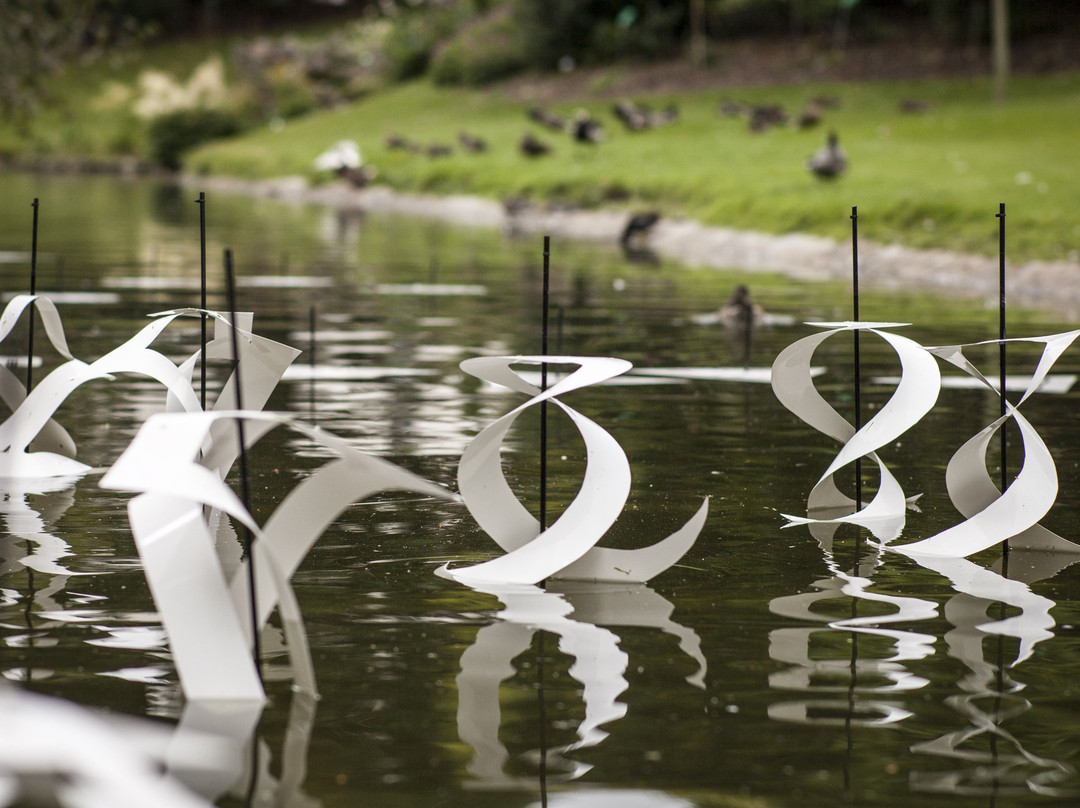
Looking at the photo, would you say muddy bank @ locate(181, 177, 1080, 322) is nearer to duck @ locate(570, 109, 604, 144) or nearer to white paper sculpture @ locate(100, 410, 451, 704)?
duck @ locate(570, 109, 604, 144)

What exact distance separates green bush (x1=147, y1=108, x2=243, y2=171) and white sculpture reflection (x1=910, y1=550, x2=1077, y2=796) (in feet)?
245

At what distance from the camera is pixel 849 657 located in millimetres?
7539

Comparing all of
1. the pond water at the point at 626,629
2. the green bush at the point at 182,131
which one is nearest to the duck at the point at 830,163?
the pond water at the point at 626,629

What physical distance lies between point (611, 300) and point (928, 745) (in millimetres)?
18850

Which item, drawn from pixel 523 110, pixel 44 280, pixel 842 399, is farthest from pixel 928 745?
pixel 523 110

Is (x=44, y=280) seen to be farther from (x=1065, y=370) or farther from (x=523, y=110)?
(x=523, y=110)

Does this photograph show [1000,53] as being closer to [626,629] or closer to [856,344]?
[856,344]

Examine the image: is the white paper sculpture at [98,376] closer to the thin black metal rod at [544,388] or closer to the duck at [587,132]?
the thin black metal rod at [544,388]

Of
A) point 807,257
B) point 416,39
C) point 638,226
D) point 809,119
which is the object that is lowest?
point 807,257

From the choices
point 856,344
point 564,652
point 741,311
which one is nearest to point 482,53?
point 741,311

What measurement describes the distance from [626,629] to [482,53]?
72.8 metres

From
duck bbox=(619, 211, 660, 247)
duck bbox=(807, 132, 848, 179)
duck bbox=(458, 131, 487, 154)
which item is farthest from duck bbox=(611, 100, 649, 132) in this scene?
duck bbox=(807, 132, 848, 179)

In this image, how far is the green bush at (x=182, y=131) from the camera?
3209 inches

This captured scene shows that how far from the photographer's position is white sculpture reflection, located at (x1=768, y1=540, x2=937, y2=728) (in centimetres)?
680
